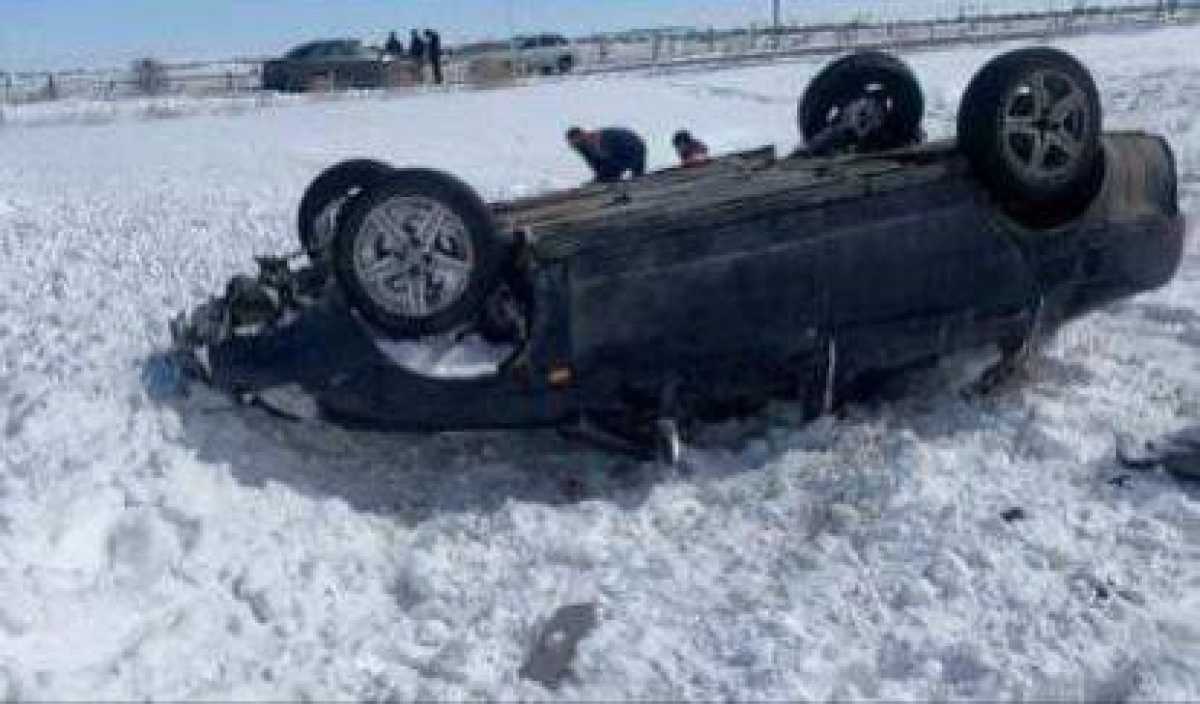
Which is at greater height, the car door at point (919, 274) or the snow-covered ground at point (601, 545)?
the car door at point (919, 274)

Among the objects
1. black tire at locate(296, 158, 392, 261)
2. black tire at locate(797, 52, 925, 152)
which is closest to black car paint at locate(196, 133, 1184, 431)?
black tire at locate(296, 158, 392, 261)

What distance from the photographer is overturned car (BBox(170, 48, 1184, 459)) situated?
20.3 ft

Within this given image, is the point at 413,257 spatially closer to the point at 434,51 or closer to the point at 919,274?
the point at 919,274

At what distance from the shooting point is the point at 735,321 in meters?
6.41

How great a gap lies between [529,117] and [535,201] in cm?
1404

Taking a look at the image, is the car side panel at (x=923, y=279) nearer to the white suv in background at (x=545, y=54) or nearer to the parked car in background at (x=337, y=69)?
the parked car in background at (x=337, y=69)

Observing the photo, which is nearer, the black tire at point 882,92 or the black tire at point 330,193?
the black tire at point 330,193

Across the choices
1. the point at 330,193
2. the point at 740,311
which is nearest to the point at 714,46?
the point at 330,193

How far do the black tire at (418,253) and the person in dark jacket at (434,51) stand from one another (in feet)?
91.3

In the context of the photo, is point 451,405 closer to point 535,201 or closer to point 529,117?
point 535,201

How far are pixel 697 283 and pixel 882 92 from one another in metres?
2.76

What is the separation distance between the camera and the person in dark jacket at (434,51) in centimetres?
3375

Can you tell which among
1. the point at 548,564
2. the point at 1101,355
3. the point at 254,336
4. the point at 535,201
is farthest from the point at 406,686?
the point at 1101,355

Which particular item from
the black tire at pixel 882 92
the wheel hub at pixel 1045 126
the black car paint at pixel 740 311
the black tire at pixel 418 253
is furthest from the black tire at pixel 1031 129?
the black tire at pixel 418 253
